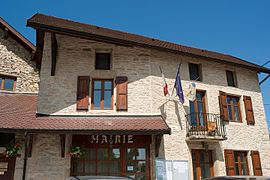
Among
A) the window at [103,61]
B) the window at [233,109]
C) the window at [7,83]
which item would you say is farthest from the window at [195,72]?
the window at [7,83]

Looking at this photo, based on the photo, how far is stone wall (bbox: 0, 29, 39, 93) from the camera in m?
11.8

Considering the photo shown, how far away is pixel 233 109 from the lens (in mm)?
12258

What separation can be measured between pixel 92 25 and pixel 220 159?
28.7ft

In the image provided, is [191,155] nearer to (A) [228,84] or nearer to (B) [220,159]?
(B) [220,159]

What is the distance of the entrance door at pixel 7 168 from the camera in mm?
9031

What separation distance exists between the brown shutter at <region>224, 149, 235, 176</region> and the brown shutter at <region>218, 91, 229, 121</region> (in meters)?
1.39

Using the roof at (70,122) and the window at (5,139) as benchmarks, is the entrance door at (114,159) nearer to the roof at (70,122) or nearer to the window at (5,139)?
the roof at (70,122)

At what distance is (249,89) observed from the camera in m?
13.0

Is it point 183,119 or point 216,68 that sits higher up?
point 216,68

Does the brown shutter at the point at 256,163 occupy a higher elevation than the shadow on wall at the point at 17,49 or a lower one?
lower

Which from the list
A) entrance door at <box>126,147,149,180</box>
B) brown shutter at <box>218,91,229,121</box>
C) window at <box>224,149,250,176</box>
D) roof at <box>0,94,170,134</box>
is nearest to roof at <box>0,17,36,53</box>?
roof at <box>0,94,170,134</box>

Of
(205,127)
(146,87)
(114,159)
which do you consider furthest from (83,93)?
(205,127)

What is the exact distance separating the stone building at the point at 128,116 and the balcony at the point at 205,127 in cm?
4

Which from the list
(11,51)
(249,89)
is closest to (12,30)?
(11,51)
